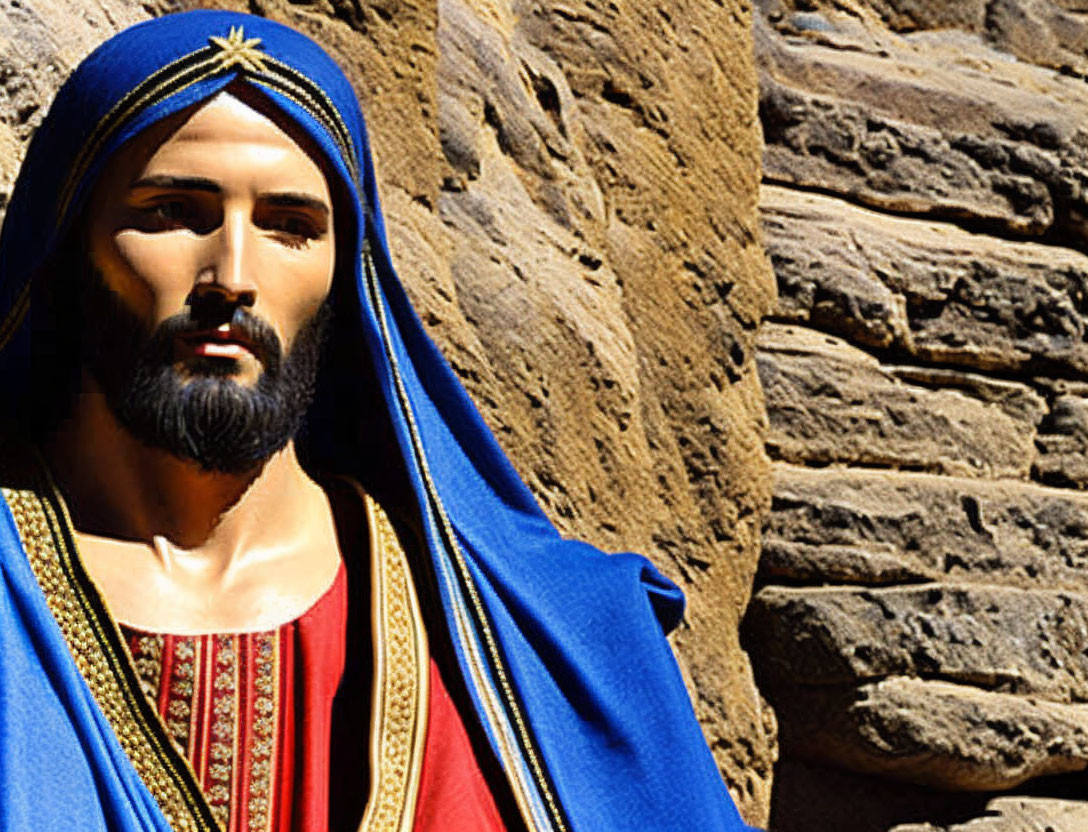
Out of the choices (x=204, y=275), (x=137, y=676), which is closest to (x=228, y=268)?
(x=204, y=275)

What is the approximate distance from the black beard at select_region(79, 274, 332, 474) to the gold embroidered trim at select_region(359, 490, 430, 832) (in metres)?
0.24

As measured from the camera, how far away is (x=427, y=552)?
298 centimetres

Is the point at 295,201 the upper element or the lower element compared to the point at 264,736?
upper

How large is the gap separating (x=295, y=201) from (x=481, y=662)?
64 centimetres

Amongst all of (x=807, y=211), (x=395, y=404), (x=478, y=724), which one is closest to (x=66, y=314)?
(x=395, y=404)

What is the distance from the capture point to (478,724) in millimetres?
2920

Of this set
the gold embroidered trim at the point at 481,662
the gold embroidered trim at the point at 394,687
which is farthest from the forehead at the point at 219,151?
the gold embroidered trim at the point at 394,687

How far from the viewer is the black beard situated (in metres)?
2.73

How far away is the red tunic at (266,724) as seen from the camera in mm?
2693

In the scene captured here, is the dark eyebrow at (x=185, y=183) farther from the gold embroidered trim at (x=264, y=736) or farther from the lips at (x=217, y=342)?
the gold embroidered trim at (x=264, y=736)

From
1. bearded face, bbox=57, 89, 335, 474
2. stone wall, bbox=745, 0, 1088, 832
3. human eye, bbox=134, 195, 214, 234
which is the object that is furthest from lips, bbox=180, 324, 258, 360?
stone wall, bbox=745, 0, 1088, 832

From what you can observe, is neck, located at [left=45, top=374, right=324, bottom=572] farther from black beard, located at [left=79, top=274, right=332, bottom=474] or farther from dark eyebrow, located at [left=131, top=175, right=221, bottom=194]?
dark eyebrow, located at [left=131, top=175, right=221, bottom=194]

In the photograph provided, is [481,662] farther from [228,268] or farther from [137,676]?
[228,268]

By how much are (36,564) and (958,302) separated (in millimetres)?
3156
